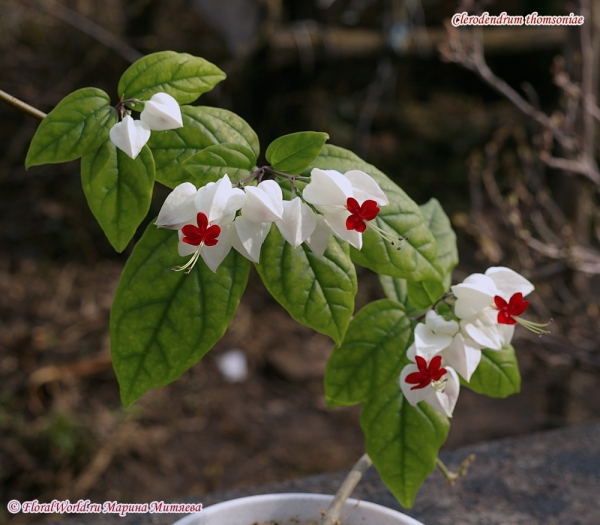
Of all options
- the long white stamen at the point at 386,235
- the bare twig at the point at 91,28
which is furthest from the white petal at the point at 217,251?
the bare twig at the point at 91,28

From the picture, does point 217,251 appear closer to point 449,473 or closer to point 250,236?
point 250,236

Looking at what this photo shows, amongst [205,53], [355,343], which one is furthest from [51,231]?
[355,343]

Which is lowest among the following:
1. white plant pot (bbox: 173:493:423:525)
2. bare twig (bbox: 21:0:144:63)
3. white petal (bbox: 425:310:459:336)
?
bare twig (bbox: 21:0:144:63)

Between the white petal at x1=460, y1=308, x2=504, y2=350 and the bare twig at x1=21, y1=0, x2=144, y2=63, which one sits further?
the bare twig at x1=21, y1=0, x2=144, y2=63

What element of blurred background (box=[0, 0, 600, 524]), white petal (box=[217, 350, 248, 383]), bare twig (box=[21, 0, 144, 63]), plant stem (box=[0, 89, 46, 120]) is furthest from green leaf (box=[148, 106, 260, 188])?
bare twig (box=[21, 0, 144, 63])

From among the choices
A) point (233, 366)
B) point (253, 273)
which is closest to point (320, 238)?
point (233, 366)

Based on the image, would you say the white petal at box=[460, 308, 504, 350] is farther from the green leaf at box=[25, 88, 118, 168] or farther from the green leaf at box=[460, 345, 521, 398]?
the green leaf at box=[25, 88, 118, 168]

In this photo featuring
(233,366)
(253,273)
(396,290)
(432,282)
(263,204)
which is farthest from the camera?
(253,273)
